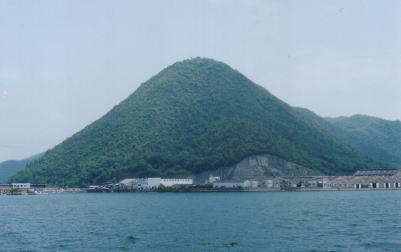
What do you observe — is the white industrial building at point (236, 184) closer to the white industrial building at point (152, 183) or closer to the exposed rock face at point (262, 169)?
the exposed rock face at point (262, 169)

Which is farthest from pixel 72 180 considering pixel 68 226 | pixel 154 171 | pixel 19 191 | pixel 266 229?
pixel 266 229

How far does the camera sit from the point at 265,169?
167 meters

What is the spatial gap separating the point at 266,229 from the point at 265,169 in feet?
386

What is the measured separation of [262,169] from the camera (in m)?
166

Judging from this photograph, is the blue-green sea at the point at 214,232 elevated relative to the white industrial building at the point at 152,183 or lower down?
lower down

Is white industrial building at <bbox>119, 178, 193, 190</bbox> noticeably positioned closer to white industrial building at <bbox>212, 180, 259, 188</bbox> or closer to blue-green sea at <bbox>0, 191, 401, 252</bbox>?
white industrial building at <bbox>212, 180, 259, 188</bbox>

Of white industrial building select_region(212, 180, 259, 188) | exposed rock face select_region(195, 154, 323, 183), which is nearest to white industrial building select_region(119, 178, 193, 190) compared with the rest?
exposed rock face select_region(195, 154, 323, 183)

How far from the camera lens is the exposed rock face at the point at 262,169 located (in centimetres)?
16575

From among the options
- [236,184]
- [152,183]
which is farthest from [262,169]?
[152,183]

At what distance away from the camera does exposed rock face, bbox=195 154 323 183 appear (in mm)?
165750

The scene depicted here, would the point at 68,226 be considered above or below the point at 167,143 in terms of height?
below

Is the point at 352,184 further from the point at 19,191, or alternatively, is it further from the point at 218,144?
the point at 19,191

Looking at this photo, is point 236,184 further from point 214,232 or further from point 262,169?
point 214,232

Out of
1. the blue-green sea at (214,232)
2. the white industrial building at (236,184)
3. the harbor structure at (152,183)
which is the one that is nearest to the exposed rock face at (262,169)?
the white industrial building at (236,184)
